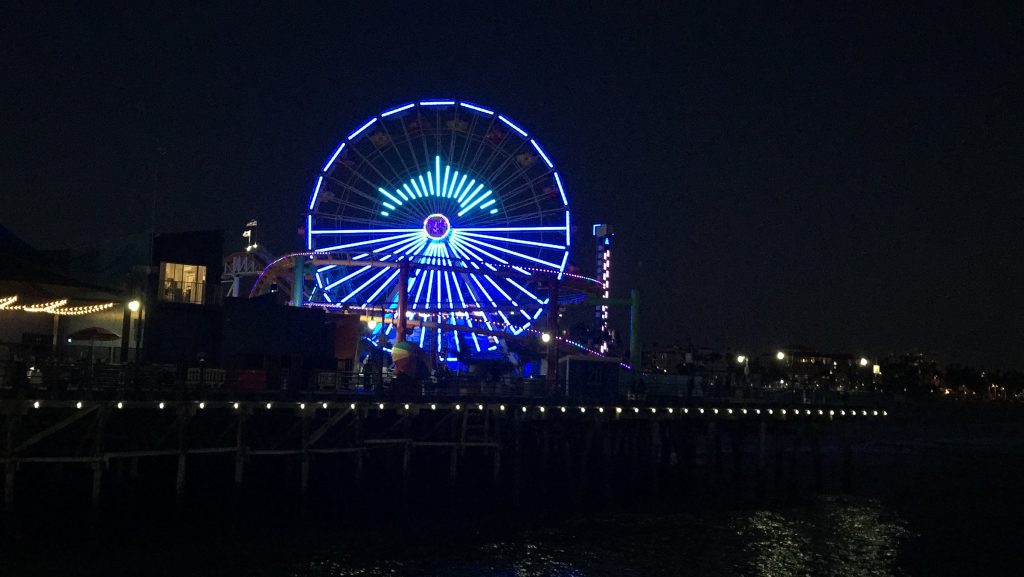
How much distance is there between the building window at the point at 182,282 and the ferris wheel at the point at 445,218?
15257 millimetres

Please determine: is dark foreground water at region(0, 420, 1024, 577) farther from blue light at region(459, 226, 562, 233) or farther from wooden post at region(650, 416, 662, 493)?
blue light at region(459, 226, 562, 233)

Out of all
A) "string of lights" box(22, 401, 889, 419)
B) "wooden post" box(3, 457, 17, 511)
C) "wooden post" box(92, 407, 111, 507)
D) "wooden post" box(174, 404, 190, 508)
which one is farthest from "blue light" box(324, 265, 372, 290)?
"wooden post" box(3, 457, 17, 511)

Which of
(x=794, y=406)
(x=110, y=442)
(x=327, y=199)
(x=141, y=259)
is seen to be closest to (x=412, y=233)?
(x=327, y=199)

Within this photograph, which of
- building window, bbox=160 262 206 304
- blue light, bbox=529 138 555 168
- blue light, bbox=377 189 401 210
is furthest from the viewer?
blue light, bbox=529 138 555 168

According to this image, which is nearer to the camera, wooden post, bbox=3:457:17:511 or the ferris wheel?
wooden post, bbox=3:457:17:511

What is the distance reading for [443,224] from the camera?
59688mm

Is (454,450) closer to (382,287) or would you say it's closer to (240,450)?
(240,450)

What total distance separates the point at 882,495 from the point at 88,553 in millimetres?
34673

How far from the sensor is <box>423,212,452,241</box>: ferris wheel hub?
59531mm

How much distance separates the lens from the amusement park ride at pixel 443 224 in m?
59.2

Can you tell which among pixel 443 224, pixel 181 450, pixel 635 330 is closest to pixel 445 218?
pixel 443 224

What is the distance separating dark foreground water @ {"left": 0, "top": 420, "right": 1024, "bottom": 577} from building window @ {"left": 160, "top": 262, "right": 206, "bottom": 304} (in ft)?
40.4

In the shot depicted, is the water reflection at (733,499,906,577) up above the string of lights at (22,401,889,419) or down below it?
below

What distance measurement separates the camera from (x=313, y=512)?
31.4 metres
